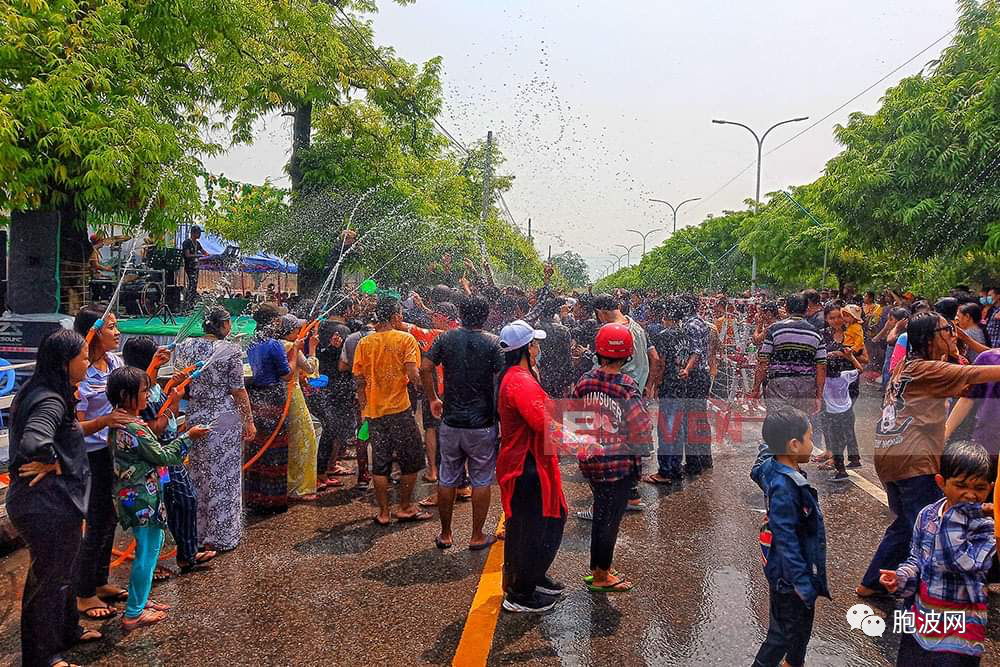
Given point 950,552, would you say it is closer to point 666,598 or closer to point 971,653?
point 971,653

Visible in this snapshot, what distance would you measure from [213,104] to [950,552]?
11.8 meters

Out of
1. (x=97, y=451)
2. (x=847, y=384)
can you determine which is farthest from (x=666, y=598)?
(x=847, y=384)

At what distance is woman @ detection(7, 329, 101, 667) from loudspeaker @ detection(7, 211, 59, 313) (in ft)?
23.4

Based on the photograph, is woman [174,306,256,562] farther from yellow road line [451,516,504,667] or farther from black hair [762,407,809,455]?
black hair [762,407,809,455]

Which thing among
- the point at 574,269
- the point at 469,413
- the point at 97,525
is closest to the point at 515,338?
the point at 469,413

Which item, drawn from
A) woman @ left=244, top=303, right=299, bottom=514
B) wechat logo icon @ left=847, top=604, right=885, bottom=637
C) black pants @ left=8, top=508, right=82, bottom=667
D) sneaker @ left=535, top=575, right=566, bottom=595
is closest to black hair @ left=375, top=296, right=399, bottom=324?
woman @ left=244, top=303, right=299, bottom=514

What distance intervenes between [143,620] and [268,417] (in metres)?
2.18

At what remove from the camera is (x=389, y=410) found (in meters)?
5.87

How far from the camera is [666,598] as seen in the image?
445 cm

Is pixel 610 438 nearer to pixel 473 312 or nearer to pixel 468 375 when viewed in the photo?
pixel 468 375

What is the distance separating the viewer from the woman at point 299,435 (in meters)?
6.21

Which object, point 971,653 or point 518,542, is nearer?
point 971,653

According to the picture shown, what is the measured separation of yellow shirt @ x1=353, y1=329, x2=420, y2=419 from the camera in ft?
19.3

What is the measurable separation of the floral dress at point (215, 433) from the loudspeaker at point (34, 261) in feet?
18.7
